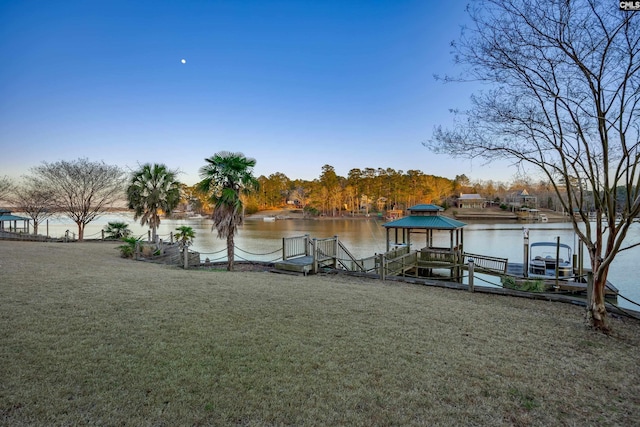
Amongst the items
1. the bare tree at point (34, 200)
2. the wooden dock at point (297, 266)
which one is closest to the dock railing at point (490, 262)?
the wooden dock at point (297, 266)

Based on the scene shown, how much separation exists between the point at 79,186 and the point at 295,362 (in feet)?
84.5

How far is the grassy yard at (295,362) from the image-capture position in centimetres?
264

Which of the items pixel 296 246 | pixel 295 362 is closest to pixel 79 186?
pixel 296 246

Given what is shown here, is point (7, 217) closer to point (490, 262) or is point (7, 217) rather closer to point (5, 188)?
point (5, 188)

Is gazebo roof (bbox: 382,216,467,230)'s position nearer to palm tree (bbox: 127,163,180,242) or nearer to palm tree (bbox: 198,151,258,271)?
palm tree (bbox: 198,151,258,271)

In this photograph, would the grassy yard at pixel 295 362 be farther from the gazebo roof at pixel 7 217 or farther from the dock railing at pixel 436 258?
the gazebo roof at pixel 7 217

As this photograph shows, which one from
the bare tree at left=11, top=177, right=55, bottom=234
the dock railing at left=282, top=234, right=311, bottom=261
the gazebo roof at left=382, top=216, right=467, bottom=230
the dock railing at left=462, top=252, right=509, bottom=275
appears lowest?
the dock railing at left=462, top=252, right=509, bottom=275

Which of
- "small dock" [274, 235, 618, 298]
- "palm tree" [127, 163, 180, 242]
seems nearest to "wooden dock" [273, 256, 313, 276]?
"small dock" [274, 235, 618, 298]

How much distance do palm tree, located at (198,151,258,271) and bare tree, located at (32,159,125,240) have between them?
16.0 meters

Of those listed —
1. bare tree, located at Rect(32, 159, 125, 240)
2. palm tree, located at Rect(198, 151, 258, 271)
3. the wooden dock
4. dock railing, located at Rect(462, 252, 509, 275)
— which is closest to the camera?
the wooden dock

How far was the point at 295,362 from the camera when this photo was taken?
11.5 ft

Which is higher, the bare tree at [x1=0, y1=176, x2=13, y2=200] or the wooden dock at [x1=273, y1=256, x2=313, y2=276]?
the bare tree at [x1=0, y1=176, x2=13, y2=200]

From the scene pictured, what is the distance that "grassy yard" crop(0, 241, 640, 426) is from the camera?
264 centimetres

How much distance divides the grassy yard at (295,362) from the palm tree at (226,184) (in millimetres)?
5290
